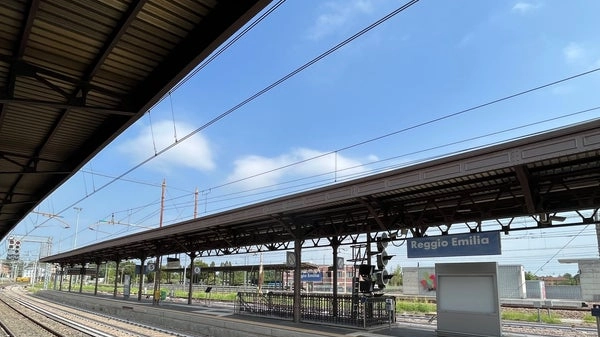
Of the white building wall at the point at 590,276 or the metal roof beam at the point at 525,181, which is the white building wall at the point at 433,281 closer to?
the white building wall at the point at 590,276

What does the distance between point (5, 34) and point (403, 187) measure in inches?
353

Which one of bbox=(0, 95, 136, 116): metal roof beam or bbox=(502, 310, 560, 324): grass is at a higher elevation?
bbox=(0, 95, 136, 116): metal roof beam

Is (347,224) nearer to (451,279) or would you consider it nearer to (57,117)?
(451,279)

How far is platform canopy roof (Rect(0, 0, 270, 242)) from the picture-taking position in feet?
19.7

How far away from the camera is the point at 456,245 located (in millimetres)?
13242

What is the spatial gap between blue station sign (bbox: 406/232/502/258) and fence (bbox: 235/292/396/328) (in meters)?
3.38

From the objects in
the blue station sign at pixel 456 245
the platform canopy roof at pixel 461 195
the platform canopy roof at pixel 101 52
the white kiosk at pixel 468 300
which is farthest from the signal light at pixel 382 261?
the platform canopy roof at pixel 101 52

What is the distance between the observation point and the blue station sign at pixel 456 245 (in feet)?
41.2

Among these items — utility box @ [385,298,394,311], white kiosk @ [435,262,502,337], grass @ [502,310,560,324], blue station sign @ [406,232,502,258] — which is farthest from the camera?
grass @ [502,310,560,324]

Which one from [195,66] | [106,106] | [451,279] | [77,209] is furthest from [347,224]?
[77,209]

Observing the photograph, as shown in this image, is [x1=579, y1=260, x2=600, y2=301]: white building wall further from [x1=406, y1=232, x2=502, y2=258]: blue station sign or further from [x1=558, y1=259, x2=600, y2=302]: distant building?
[x1=406, y1=232, x2=502, y2=258]: blue station sign

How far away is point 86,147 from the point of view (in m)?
12.0

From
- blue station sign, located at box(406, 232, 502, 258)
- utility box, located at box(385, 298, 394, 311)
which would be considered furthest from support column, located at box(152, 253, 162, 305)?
blue station sign, located at box(406, 232, 502, 258)

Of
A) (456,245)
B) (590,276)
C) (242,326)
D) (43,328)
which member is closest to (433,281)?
(590,276)
